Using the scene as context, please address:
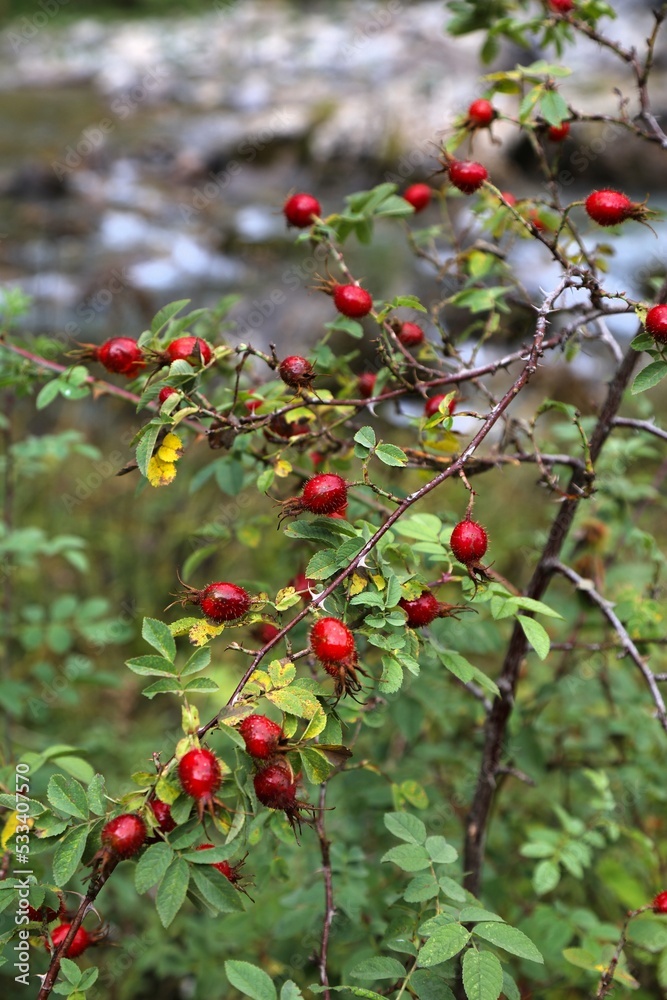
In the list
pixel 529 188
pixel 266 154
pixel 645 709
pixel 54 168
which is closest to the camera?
pixel 645 709

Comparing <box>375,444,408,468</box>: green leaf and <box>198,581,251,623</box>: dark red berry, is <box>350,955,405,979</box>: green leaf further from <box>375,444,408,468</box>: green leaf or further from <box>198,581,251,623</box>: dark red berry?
<box>375,444,408,468</box>: green leaf

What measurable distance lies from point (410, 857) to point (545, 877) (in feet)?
1.72

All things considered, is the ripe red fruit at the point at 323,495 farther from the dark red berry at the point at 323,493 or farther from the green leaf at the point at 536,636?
the green leaf at the point at 536,636

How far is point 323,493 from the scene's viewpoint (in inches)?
37.6

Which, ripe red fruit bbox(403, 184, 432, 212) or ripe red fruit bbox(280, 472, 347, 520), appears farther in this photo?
ripe red fruit bbox(403, 184, 432, 212)

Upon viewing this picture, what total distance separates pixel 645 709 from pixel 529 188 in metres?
5.92

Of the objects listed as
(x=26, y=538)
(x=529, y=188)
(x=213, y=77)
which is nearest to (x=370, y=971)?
(x=26, y=538)

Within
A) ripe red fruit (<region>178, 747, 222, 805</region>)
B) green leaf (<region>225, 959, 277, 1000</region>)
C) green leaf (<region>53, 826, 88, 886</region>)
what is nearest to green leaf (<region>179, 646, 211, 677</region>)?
ripe red fruit (<region>178, 747, 222, 805</region>)

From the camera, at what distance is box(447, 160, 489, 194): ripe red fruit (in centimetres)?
123

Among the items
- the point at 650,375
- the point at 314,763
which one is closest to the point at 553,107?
the point at 650,375

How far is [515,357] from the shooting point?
114 cm

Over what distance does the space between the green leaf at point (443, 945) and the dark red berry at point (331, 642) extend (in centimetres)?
34

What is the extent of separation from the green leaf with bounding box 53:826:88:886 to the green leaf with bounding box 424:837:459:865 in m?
0.42

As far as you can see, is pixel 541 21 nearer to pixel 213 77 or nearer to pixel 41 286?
pixel 41 286
